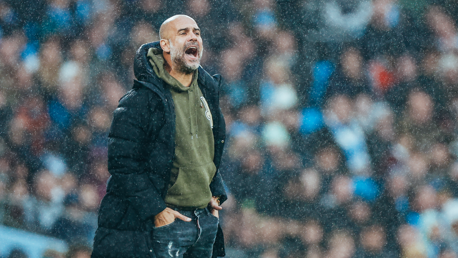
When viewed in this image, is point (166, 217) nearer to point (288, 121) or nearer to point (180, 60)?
point (180, 60)

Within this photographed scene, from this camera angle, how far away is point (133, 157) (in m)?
2.28

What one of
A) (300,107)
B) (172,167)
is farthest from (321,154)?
(172,167)

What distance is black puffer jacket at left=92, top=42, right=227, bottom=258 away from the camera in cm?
227

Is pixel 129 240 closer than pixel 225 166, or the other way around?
pixel 129 240

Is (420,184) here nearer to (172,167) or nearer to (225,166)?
(225,166)

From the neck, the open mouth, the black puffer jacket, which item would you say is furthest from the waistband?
the open mouth

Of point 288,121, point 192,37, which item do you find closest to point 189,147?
point 192,37

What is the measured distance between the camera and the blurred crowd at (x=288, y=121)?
3.87 m

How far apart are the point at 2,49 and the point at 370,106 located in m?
→ 2.95

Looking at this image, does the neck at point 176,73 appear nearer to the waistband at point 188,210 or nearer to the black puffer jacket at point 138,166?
the black puffer jacket at point 138,166

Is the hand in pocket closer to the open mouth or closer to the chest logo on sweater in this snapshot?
the chest logo on sweater

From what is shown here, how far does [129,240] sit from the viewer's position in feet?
7.76

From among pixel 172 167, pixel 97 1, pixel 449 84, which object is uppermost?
pixel 97 1

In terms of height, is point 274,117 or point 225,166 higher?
point 274,117
